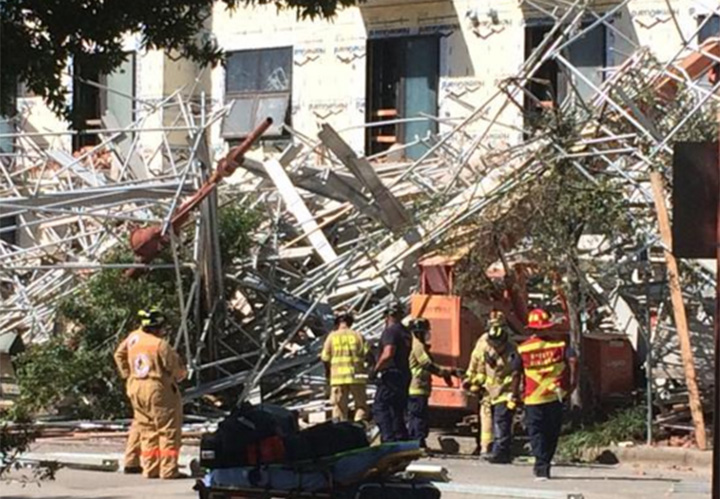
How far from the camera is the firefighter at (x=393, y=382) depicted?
17.1 m

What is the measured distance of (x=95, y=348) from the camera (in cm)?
1969

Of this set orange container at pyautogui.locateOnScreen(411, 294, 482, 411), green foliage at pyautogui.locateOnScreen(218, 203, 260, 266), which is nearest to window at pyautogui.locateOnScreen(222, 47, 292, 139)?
green foliage at pyautogui.locateOnScreen(218, 203, 260, 266)

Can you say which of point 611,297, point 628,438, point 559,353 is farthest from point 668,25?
point 559,353

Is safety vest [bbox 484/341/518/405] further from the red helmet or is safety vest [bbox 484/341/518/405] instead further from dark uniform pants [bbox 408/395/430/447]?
the red helmet

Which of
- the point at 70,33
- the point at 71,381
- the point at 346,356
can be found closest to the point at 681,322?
the point at 346,356

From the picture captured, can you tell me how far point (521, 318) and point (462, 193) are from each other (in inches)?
69.1

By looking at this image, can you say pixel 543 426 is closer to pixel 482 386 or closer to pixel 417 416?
pixel 482 386

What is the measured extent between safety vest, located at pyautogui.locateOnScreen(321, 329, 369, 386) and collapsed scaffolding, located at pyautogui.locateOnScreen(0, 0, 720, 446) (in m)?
1.72

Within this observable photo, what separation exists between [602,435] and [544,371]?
278 centimetres

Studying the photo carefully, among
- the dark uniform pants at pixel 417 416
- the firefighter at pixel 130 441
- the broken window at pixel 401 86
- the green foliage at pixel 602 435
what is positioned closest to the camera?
the firefighter at pixel 130 441

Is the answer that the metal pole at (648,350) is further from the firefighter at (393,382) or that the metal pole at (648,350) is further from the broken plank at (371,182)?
the broken plank at (371,182)

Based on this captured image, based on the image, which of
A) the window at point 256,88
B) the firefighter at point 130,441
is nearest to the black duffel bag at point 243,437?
the firefighter at point 130,441

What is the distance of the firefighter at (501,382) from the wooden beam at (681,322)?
1.66 m

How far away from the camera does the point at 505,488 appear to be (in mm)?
13898
